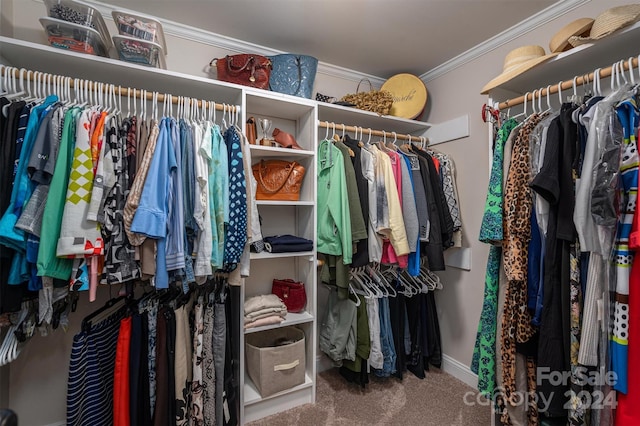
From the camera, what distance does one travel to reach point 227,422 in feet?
4.93

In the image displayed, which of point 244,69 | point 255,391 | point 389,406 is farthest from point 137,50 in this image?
point 389,406

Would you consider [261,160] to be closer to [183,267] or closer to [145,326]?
[183,267]

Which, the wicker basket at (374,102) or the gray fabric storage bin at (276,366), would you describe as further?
the wicker basket at (374,102)

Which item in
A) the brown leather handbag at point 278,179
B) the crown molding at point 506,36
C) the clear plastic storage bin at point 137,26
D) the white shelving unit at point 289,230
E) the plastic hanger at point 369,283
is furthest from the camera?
the plastic hanger at point 369,283

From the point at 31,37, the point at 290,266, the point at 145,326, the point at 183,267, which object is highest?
the point at 31,37

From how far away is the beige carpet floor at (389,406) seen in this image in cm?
163

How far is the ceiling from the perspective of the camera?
1.57 m

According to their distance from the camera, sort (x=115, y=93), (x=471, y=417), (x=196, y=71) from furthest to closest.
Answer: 1. (x=196, y=71)
2. (x=471, y=417)
3. (x=115, y=93)

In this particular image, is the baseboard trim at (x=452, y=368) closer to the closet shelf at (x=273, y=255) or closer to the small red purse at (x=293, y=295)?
the small red purse at (x=293, y=295)

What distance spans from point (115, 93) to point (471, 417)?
2.61 meters

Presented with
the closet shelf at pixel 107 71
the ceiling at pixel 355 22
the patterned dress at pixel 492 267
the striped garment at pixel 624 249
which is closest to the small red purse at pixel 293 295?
the patterned dress at pixel 492 267

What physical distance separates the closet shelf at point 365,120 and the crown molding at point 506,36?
41 centimetres

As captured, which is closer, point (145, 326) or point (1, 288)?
point (1, 288)

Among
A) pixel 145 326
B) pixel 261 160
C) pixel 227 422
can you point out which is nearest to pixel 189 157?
pixel 261 160
